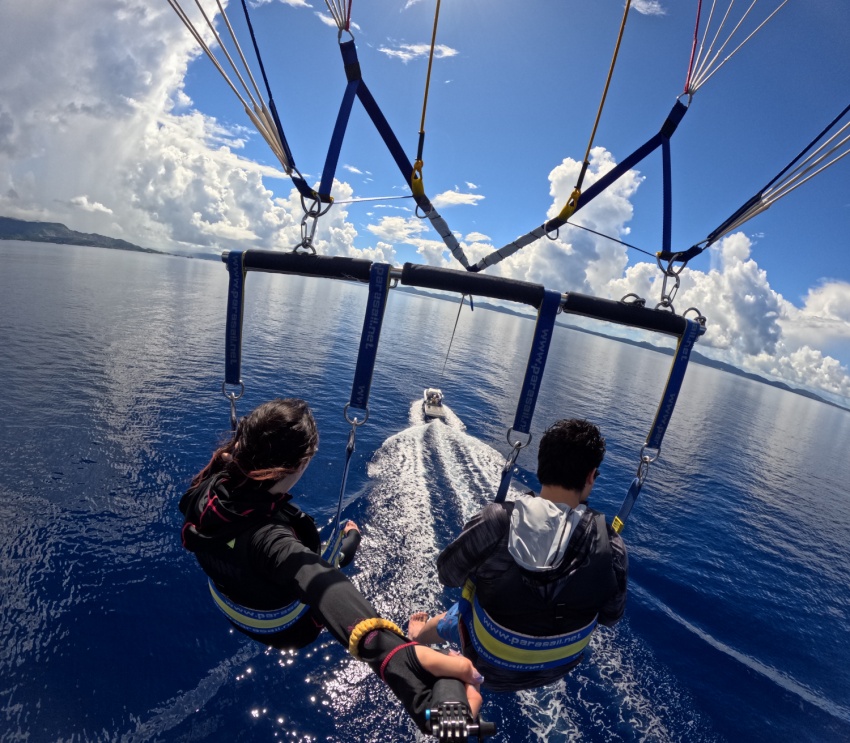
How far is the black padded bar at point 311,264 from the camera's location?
4988 mm

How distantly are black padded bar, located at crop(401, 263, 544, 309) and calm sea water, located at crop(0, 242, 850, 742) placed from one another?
26.2 ft

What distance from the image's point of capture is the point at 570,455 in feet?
11.4

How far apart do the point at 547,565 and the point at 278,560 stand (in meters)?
2.18

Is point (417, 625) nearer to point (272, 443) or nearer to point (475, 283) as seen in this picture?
point (272, 443)

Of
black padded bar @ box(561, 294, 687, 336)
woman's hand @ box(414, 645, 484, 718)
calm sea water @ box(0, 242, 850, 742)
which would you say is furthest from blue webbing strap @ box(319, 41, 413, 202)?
calm sea water @ box(0, 242, 850, 742)

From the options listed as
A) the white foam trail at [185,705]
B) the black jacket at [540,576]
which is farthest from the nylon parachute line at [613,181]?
the white foam trail at [185,705]

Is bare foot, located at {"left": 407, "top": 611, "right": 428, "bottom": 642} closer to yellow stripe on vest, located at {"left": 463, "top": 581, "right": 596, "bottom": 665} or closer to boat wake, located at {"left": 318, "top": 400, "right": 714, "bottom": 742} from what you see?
yellow stripe on vest, located at {"left": 463, "top": 581, "right": 596, "bottom": 665}

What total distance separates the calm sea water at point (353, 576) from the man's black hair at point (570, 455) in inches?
266

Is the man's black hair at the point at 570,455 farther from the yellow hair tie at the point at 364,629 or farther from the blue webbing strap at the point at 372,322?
the blue webbing strap at the point at 372,322

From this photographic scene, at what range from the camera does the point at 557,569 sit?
3223mm

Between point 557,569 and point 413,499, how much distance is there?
41.4 feet

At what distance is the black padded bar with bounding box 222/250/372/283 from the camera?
16.4ft

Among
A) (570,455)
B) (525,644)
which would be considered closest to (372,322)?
(570,455)

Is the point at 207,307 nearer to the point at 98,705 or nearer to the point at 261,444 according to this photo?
the point at 98,705
